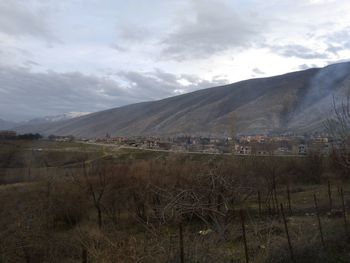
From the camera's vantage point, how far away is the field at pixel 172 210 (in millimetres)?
9789

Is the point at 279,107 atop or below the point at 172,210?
atop

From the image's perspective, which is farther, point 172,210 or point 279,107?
point 279,107

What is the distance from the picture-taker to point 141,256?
330 inches

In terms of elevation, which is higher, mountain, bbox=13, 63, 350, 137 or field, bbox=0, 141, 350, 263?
mountain, bbox=13, 63, 350, 137

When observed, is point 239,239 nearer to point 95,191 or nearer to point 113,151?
point 95,191

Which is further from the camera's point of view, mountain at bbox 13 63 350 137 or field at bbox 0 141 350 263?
mountain at bbox 13 63 350 137

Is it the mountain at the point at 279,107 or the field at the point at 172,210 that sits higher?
the mountain at the point at 279,107

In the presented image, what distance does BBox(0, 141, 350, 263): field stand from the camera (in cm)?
979

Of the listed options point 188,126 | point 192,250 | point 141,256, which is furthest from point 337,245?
point 188,126

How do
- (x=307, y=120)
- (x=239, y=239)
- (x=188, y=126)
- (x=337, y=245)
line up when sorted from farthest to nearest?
(x=188, y=126), (x=307, y=120), (x=239, y=239), (x=337, y=245)

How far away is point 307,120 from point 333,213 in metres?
125

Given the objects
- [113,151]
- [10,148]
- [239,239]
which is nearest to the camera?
[239,239]

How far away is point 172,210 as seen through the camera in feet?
31.9

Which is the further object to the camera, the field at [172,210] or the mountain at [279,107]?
the mountain at [279,107]
